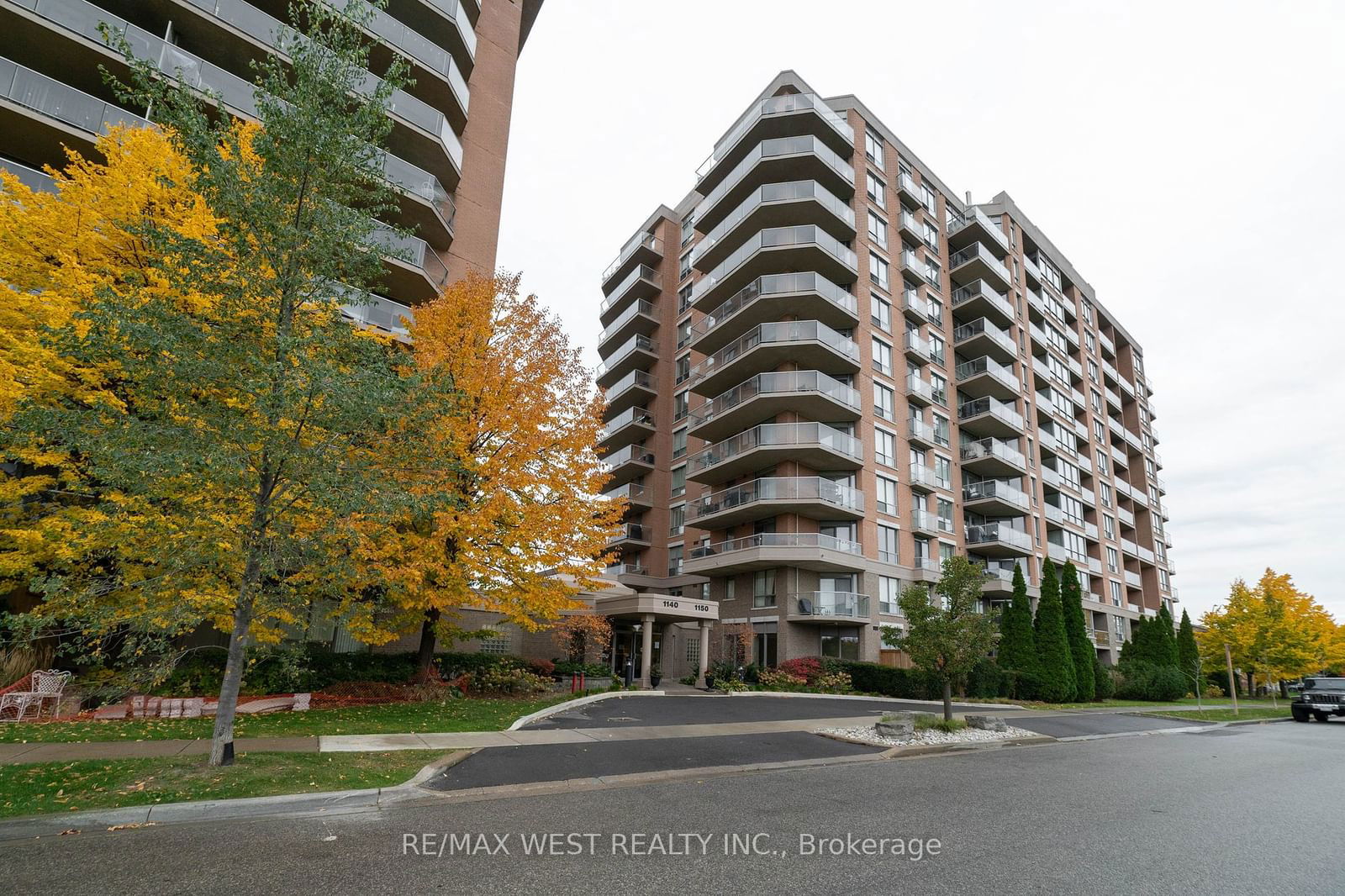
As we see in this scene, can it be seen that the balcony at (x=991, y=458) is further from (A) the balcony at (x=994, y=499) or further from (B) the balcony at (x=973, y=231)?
(B) the balcony at (x=973, y=231)

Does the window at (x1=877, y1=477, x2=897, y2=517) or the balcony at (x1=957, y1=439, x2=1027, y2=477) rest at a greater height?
the balcony at (x1=957, y1=439, x2=1027, y2=477)

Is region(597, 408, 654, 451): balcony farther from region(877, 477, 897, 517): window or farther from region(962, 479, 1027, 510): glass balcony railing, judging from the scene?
region(962, 479, 1027, 510): glass balcony railing

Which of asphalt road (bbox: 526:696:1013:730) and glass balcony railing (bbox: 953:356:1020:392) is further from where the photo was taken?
glass balcony railing (bbox: 953:356:1020:392)

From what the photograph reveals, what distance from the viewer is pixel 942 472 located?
133 ft

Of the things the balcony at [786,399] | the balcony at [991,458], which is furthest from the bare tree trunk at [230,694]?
the balcony at [991,458]

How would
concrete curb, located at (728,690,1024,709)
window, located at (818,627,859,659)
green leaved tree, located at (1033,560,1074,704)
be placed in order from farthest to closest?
window, located at (818,627,859,659) → green leaved tree, located at (1033,560,1074,704) → concrete curb, located at (728,690,1024,709)

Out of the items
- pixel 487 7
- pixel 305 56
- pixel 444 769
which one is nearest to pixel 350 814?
pixel 444 769

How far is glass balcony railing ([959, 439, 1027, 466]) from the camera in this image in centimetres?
4166

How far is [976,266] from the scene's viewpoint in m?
45.2

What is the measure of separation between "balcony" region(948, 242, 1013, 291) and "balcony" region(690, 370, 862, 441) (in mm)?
16928

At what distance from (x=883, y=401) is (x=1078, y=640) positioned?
637 inches

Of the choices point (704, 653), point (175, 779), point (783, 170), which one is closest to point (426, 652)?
point (175, 779)

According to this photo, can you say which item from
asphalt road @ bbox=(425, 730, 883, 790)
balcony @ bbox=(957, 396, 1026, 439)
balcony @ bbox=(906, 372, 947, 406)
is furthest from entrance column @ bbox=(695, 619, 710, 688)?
balcony @ bbox=(957, 396, 1026, 439)

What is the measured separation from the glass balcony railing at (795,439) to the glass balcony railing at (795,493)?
1717mm
